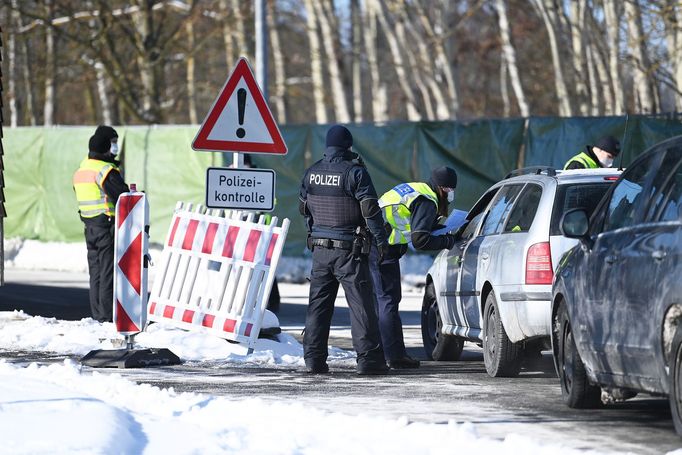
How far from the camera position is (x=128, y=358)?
1191 centimetres

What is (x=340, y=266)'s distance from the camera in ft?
38.2

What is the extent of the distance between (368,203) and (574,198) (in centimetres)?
154

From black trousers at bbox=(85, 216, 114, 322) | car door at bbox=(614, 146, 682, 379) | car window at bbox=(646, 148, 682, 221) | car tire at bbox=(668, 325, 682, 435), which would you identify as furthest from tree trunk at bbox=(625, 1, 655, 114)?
car tire at bbox=(668, 325, 682, 435)

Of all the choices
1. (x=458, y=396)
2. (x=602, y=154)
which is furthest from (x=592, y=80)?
(x=458, y=396)

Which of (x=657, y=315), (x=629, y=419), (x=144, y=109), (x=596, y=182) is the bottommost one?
(x=629, y=419)

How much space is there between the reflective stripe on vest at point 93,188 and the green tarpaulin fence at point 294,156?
6.89 m

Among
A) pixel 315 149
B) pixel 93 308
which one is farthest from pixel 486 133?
pixel 93 308

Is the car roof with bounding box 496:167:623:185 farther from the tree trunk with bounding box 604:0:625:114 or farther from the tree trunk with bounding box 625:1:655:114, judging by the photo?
the tree trunk with bounding box 604:0:625:114

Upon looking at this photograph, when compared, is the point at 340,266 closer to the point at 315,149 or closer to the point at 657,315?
the point at 657,315

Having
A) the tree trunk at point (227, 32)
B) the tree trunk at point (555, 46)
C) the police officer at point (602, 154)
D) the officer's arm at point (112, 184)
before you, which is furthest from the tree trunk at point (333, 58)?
the police officer at point (602, 154)

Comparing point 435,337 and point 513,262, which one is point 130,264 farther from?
point 513,262

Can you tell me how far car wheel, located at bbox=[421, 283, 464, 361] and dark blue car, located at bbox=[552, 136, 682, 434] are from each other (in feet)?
10.8

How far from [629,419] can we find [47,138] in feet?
63.1

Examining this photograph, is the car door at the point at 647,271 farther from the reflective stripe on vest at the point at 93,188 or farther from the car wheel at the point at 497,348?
the reflective stripe on vest at the point at 93,188
